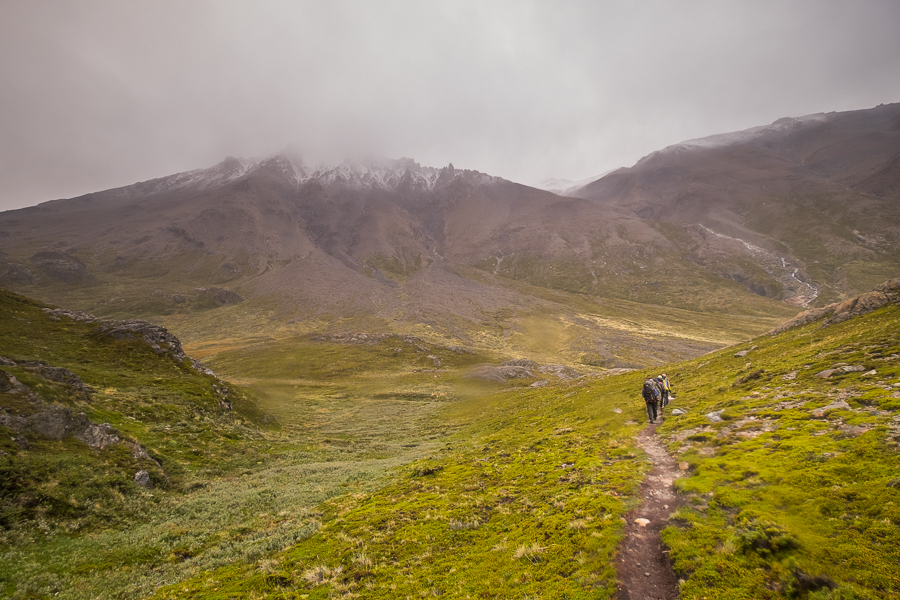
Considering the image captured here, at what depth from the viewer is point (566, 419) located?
31.5 metres

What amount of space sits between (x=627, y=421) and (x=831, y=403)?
10.9 meters

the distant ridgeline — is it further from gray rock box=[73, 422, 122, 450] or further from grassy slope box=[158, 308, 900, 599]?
grassy slope box=[158, 308, 900, 599]

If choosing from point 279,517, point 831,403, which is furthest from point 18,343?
point 831,403

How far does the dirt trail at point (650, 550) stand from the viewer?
8200 millimetres

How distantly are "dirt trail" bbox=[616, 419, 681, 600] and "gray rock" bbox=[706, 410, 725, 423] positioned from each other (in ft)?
22.5

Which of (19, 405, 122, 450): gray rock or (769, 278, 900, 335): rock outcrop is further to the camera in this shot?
(769, 278, 900, 335): rock outcrop

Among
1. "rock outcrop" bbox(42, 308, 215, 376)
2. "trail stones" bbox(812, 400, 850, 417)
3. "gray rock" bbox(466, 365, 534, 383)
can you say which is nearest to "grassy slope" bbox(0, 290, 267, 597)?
"rock outcrop" bbox(42, 308, 215, 376)

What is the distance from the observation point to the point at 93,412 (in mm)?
25328

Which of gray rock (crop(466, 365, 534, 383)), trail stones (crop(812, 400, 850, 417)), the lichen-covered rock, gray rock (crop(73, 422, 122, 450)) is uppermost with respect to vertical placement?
the lichen-covered rock

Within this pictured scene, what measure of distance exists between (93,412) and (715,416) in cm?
4271

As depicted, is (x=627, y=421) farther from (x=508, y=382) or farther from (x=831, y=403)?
(x=508, y=382)

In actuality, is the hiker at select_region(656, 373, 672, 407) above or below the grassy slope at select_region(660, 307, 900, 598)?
below

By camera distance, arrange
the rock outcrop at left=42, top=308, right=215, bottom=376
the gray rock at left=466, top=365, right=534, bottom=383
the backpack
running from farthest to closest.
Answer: the gray rock at left=466, top=365, right=534, bottom=383
the rock outcrop at left=42, top=308, right=215, bottom=376
the backpack

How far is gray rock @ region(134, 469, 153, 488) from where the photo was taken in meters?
20.5
